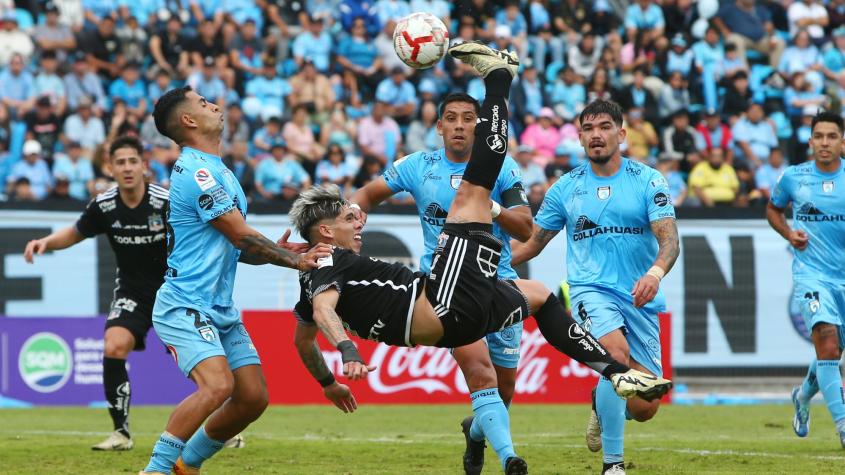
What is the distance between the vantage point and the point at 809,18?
28984 mm

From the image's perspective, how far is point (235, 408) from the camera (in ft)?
29.9

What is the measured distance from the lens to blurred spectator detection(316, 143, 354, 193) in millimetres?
22234

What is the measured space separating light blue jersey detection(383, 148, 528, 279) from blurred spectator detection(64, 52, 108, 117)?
44.8ft

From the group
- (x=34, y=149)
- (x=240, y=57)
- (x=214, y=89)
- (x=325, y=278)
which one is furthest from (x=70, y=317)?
(x=325, y=278)

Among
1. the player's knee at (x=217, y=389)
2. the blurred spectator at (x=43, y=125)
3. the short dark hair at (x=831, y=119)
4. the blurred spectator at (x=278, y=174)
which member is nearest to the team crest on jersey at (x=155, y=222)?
the player's knee at (x=217, y=389)

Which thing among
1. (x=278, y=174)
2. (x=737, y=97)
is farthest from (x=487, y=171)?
(x=737, y=97)

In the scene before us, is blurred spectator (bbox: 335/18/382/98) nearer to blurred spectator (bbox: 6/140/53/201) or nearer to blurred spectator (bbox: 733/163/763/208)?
blurred spectator (bbox: 6/140/53/201)

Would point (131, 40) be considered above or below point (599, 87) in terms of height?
above

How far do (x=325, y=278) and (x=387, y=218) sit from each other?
11.3 metres

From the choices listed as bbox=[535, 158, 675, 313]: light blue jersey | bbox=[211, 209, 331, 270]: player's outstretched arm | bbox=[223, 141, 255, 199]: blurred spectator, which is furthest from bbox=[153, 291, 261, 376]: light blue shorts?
bbox=[223, 141, 255, 199]: blurred spectator

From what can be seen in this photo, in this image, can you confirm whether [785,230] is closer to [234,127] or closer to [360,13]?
[234,127]

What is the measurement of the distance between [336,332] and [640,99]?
18.8m

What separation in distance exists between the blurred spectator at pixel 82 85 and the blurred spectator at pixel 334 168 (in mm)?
4293

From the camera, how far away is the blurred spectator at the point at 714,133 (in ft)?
82.2
